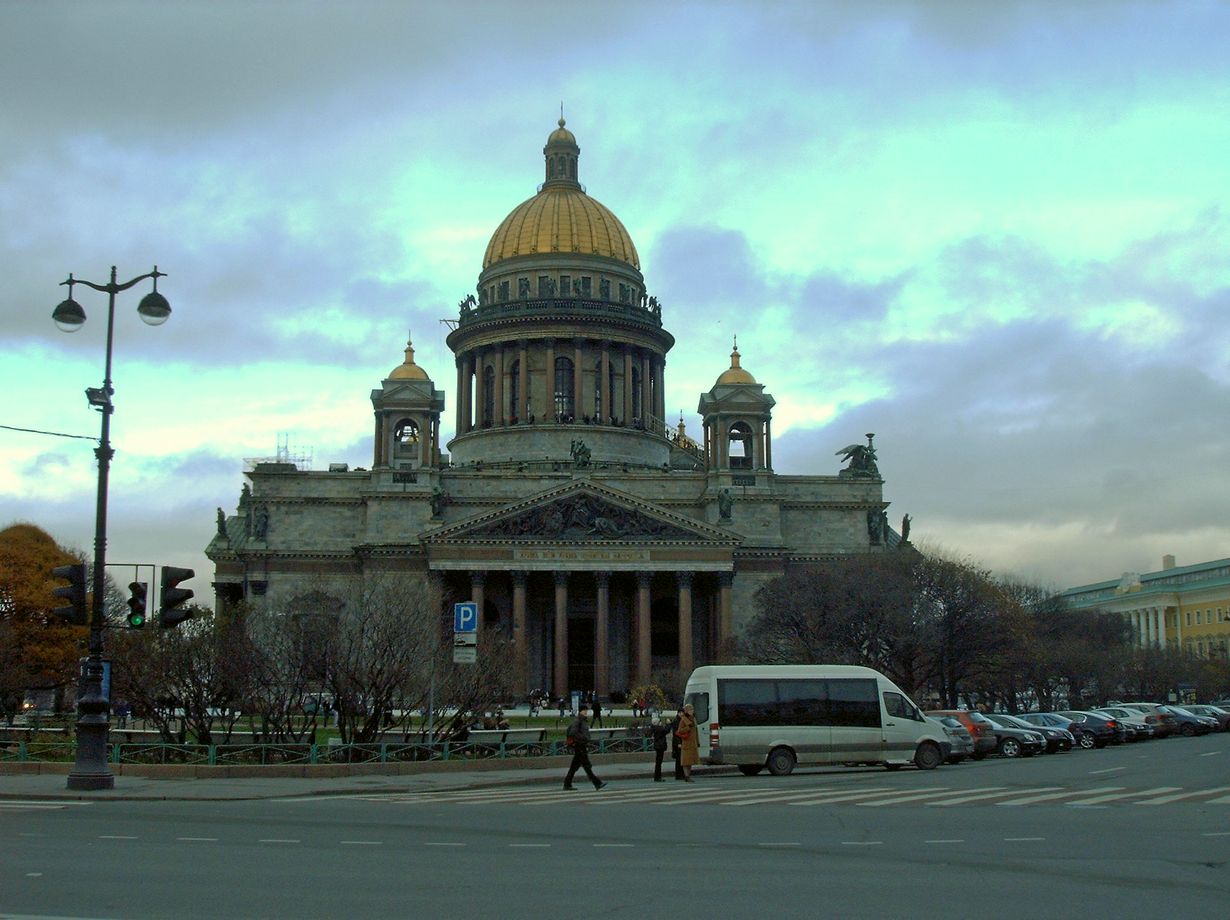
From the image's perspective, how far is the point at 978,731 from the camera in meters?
Answer: 42.8

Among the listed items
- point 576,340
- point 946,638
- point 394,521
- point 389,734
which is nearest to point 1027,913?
point 389,734

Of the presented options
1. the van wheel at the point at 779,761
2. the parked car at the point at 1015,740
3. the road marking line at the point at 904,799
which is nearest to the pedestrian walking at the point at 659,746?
the van wheel at the point at 779,761

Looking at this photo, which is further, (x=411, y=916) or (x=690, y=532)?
(x=690, y=532)

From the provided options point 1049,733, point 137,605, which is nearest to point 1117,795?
point 137,605

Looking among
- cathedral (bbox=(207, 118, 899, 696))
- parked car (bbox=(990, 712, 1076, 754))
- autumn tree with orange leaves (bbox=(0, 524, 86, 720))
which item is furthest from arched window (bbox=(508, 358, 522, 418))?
parked car (bbox=(990, 712, 1076, 754))

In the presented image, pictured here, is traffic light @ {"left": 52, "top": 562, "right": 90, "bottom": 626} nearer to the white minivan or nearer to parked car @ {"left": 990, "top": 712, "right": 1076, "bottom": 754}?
the white minivan

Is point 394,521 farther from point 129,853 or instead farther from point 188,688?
point 129,853

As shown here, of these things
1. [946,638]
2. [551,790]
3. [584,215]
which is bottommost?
[551,790]

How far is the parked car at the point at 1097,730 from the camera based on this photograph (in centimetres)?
5256

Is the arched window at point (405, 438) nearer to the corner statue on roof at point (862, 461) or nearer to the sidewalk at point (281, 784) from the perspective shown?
the corner statue on roof at point (862, 461)

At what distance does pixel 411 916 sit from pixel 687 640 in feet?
235

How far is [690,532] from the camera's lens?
8512 cm

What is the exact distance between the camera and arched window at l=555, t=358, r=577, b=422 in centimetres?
10162

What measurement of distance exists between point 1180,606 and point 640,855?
15116 cm
